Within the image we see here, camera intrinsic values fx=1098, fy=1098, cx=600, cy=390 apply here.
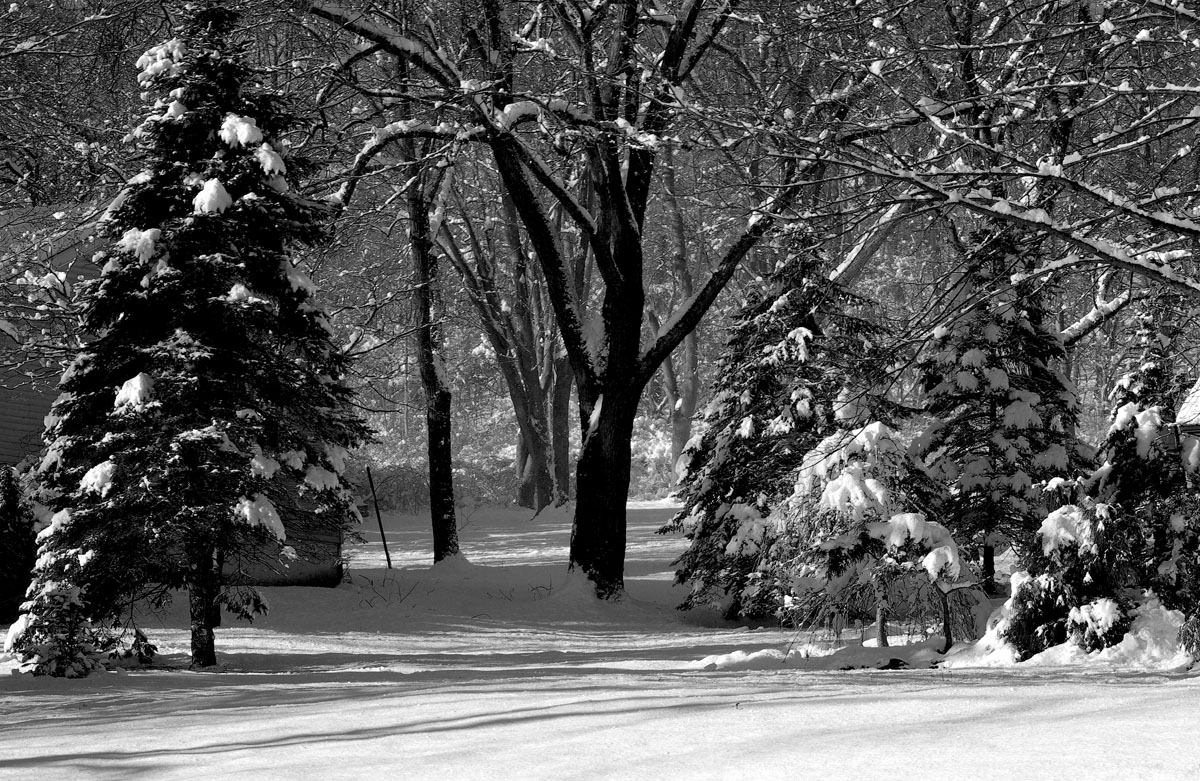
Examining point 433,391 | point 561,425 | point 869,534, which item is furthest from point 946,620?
point 561,425

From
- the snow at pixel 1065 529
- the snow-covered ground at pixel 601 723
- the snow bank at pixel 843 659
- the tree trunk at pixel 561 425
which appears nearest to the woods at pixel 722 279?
the snow at pixel 1065 529

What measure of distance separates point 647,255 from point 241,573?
99.3 ft

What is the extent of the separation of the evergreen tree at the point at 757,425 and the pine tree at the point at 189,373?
5.99m

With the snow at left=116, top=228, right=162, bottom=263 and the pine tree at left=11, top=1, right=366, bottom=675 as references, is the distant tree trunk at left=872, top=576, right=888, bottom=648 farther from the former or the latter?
the snow at left=116, top=228, right=162, bottom=263

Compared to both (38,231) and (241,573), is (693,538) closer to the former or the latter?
(241,573)

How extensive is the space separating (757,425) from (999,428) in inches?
129

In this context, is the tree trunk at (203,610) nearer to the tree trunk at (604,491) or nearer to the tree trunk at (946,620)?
the tree trunk at (604,491)

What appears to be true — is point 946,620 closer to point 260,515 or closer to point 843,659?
point 843,659

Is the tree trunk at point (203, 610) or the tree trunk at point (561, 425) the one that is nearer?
the tree trunk at point (203, 610)

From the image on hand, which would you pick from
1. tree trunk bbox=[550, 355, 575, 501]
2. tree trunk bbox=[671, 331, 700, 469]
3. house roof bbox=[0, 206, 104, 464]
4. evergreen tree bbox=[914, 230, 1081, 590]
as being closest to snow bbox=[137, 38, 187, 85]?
house roof bbox=[0, 206, 104, 464]

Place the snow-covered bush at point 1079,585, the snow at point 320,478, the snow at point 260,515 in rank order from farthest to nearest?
1. the snow at point 320,478
2. the snow at point 260,515
3. the snow-covered bush at point 1079,585

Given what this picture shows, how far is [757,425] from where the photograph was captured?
15469 millimetres

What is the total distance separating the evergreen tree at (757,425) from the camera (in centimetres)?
1435

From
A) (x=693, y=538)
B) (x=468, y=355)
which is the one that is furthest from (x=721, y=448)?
(x=468, y=355)
